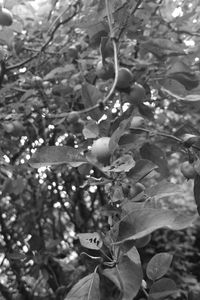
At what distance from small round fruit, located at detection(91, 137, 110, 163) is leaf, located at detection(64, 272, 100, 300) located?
0.72ft

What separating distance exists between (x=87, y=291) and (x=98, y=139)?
30 centimetres

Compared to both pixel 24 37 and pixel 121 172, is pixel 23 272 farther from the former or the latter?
pixel 121 172

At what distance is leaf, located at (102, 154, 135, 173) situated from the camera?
746 millimetres

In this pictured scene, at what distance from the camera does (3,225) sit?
6.23 ft

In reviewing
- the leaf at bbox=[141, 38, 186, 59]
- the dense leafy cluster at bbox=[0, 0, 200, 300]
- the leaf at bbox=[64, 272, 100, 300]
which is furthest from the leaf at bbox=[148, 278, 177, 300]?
the leaf at bbox=[141, 38, 186, 59]

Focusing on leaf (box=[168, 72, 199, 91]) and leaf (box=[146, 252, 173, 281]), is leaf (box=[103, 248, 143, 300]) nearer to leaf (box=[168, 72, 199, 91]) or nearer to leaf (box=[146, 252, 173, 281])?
leaf (box=[146, 252, 173, 281])

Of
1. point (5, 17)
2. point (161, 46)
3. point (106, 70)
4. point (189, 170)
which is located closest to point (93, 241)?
point (189, 170)

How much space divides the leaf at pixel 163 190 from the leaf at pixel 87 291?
0.18 metres

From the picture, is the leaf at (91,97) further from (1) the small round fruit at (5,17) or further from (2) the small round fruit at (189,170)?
(1) the small round fruit at (5,17)

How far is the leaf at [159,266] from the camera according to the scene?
2.80ft

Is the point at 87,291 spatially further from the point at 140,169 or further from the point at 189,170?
the point at 189,170

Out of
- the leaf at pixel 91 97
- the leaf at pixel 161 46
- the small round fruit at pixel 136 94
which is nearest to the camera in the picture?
the leaf at pixel 91 97

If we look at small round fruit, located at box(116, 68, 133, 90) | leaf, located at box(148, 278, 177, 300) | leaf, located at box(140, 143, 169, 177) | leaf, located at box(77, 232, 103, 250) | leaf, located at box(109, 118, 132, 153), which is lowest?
leaf, located at box(148, 278, 177, 300)

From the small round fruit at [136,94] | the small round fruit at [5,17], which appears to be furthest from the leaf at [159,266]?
the small round fruit at [5,17]
